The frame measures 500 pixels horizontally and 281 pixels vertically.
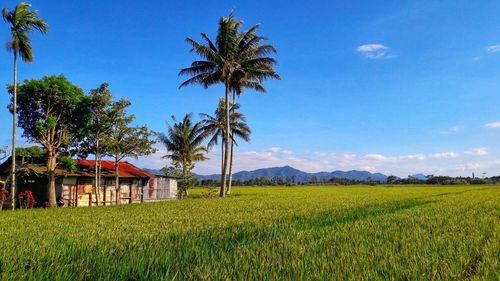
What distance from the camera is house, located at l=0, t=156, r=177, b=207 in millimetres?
23000

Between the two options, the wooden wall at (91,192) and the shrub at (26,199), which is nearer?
the shrub at (26,199)

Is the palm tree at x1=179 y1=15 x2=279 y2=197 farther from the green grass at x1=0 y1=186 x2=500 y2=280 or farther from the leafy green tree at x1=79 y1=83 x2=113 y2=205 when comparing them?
the green grass at x1=0 y1=186 x2=500 y2=280

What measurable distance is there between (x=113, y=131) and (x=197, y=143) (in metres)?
13.5

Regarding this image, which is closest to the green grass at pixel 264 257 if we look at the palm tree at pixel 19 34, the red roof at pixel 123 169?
the palm tree at pixel 19 34

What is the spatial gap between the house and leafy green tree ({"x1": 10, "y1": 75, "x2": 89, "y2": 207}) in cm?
140

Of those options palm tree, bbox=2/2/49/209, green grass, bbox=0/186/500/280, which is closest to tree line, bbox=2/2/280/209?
palm tree, bbox=2/2/49/209

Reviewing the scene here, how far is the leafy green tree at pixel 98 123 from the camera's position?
23766mm

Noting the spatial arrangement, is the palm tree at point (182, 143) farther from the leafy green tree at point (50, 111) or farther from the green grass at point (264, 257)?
the green grass at point (264, 257)

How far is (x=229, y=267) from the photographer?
152 inches

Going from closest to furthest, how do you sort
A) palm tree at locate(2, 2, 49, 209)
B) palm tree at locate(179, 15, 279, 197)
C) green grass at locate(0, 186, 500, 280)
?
green grass at locate(0, 186, 500, 280)
palm tree at locate(2, 2, 49, 209)
palm tree at locate(179, 15, 279, 197)

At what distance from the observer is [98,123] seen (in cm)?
2417

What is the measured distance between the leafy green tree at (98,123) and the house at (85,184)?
1476mm

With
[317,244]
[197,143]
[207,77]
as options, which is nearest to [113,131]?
[207,77]

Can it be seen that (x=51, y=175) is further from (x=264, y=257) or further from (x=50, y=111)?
(x=264, y=257)
